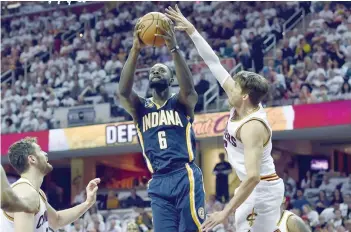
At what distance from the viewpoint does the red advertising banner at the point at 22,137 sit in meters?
20.1

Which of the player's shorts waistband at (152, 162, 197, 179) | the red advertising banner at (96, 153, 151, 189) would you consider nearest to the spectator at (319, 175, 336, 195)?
Answer: the red advertising banner at (96, 153, 151, 189)

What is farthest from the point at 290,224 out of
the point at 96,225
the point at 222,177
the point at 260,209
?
the point at 222,177

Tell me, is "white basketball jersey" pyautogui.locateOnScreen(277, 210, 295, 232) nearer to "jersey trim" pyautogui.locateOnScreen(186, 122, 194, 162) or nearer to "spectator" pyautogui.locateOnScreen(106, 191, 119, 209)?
"jersey trim" pyautogui.locateOnScreen(186, 122, 194, 162)

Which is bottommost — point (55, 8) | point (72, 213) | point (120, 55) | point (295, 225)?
point (295, 225)

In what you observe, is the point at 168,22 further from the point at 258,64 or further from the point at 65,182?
the point at 65,182

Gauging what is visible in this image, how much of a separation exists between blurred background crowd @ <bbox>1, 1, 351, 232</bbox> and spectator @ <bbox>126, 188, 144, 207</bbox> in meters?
0.03

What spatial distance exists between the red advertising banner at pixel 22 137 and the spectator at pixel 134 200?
2425 mm

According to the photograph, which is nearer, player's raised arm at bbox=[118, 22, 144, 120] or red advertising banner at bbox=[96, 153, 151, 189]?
player's raised arm at bbox=[118, 22, 144, 120]

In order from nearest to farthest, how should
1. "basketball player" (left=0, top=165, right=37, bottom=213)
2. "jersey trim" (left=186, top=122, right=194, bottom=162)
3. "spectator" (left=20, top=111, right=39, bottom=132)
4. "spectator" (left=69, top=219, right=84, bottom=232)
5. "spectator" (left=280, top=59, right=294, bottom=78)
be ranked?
"basketball player" (left=0, top=165, right=37, bottom=213) → "jersey trim" (left=186, top=122, right=194, bottom=162) → "spectator" (left=69, top=219, right=84, bottom=232) → "spectator" (left=280, top=59, right=294, bottom=78) → "spectator" (left=20, top=111, right=39, bottom=132)

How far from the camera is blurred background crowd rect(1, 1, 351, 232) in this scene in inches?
667

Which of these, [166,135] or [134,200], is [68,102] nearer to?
[134,200]

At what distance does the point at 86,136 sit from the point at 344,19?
6.69 meters

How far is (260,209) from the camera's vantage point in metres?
6.61

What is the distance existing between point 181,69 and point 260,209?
59.8 inches
